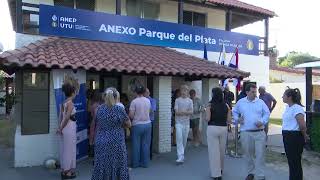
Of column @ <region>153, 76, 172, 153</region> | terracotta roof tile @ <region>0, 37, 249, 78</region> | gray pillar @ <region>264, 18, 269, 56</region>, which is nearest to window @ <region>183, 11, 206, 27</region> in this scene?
gray pillar @ <region>264, 18, 269, 56</region>

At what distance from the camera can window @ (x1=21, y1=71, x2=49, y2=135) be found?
30.1 feet

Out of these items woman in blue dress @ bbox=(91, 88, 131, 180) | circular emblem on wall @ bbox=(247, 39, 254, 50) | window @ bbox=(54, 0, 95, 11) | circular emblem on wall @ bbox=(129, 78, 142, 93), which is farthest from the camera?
circular emblem on wall @ bbox=(247, 39, 254, 50)

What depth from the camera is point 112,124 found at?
6137 mm

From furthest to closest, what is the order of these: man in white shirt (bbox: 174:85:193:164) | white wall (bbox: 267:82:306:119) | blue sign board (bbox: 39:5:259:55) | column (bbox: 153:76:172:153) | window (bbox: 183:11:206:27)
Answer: white wall (bbox: 267:82:306:119) < window (bbox: 183:11:206:27) < blue sign board (bbox: 39:5:259:55) < column (bbox: 153:76:172:153) < man in white shirt (bbox: 174:85:193:164)

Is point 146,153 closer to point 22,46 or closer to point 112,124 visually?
point 112,124

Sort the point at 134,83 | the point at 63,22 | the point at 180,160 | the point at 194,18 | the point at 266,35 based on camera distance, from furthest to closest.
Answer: the point at 266,35
the point at 194,18
the point at 134,83
the point at 63,22
the point at 180,160

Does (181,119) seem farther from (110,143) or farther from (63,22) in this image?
(63,22)

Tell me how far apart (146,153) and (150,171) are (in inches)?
17.9

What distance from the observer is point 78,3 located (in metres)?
13.8

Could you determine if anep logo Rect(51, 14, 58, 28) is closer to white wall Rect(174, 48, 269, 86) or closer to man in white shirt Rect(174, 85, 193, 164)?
man in white shirt Rect(174, 85, 193, 164)

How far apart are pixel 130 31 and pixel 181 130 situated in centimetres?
480

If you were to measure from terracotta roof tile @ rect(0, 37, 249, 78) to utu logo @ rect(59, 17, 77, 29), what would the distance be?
0.38 m

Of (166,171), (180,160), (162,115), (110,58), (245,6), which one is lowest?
(166,171)

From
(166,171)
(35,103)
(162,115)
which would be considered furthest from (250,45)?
(35,103)
